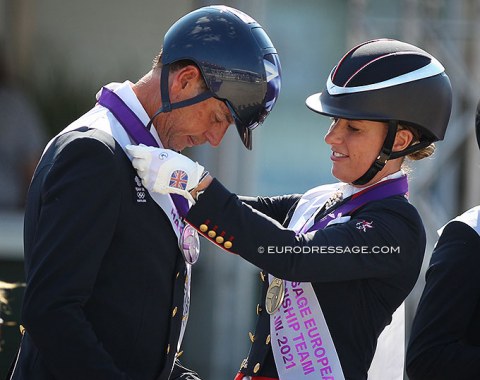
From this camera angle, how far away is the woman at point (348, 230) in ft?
10.8

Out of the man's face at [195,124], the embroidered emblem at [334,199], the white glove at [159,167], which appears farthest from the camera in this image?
the embroidered emblem at [334,199]

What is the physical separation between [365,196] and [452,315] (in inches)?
18.9

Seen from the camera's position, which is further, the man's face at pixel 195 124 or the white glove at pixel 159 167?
the man's face at pixel 195 124

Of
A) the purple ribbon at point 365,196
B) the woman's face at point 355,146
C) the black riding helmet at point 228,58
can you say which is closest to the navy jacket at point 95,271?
the black riding helmet at point 228,58

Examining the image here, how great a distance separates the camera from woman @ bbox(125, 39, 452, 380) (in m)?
3.28

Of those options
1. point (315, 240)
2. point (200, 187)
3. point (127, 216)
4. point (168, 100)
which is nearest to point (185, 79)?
point (168, 100)

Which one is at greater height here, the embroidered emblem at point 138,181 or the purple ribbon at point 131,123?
the purple ribbon at point 131,123

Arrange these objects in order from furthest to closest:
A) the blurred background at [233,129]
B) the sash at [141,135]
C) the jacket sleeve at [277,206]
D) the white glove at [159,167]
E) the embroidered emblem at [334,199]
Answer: the blurred background at [233,129] < the jacket sleeve at [277,206] < the embroidered emblem at [334,199] < the sash at [141,135] < the white glove at [159,167]

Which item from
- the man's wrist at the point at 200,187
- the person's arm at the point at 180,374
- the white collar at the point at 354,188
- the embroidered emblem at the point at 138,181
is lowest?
the person's arm at the point at 180,374

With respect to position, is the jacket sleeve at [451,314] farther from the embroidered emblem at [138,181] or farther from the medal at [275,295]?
the embroidered emblem at [138,181]

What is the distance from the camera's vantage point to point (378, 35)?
756 centimetres

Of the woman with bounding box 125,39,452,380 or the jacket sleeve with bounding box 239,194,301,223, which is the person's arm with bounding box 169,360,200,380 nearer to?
the woman with bounding box 125,39,452,380

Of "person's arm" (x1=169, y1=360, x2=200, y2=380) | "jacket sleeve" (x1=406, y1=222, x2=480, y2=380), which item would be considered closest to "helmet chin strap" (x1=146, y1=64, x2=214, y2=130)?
"person's arm" (x1=169, y1=360, x2=200, y2=380)

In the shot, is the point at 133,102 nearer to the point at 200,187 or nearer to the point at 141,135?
the point at 141,135
